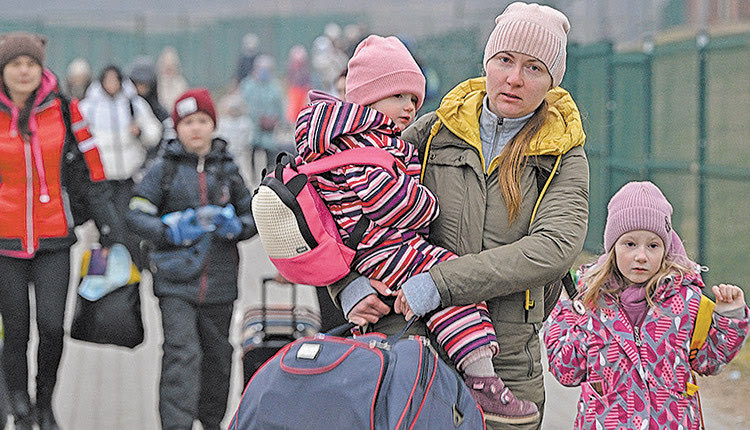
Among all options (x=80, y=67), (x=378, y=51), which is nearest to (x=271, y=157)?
(x=80, y=67)

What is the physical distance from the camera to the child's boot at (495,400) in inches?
138

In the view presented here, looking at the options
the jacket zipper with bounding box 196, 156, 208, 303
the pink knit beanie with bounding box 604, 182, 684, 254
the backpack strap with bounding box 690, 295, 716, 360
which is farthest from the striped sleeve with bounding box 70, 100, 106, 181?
the backpack strap with bounding box 690, 295, 716, 360

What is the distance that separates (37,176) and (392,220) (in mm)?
3354

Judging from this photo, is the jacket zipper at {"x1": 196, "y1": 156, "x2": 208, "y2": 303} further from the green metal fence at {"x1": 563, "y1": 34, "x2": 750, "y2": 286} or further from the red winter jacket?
the green metal fence at {"x1": 563, "y1": 34, "x2": 750, "y2": 286}

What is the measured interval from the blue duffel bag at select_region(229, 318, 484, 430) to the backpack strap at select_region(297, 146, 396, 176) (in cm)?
62

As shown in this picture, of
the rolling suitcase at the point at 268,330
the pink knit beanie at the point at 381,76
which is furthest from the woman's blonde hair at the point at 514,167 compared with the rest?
the rolling suitcase at the point at 268,330

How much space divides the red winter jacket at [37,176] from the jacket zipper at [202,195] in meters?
0.71

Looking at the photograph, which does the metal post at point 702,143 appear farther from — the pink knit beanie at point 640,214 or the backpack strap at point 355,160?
the backpack strap at point 355,160

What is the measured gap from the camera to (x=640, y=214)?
162 inches

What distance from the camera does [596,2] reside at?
43.4 ft

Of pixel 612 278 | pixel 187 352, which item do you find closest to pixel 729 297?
pixel 612 278

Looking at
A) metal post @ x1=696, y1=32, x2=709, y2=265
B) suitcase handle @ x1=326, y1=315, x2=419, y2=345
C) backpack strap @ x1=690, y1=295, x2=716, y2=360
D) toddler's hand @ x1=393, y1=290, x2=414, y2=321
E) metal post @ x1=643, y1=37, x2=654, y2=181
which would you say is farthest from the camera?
metal post @ x1=643, y1=37, x2=654, y2=181

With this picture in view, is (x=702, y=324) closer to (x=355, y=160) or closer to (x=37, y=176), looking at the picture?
(x=355, y=160)

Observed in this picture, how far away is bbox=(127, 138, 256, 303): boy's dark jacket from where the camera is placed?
5957 mm
